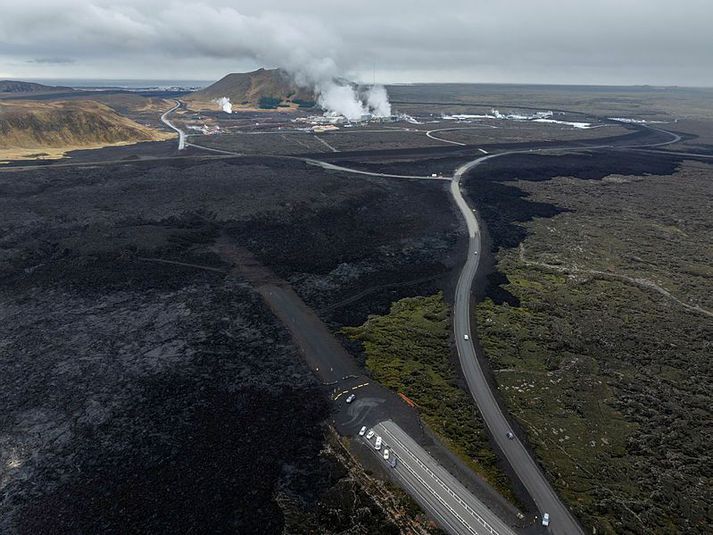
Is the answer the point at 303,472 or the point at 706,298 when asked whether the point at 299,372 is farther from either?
the point at 706,298

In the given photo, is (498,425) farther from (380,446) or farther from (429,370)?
(380,446)

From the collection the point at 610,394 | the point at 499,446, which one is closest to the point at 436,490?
the point at 499,446

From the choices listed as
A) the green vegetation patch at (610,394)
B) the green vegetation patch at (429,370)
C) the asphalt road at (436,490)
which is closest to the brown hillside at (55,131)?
the green vegetation patch at (429,370)

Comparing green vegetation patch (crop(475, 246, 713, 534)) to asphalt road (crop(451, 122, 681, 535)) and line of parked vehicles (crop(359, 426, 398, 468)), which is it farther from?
line of parked vehicles (crop(359, 426, 398, 468))

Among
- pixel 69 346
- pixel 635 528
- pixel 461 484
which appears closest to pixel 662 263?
pixel 635 528

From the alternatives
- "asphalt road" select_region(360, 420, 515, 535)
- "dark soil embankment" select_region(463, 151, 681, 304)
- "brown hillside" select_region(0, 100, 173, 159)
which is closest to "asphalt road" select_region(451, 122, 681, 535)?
"asphalt road" select_region(360, 420, 515, 535)
